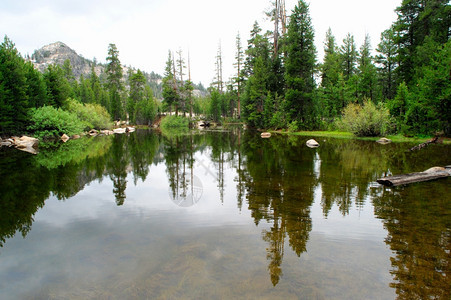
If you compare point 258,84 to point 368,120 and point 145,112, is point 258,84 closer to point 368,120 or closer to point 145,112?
point 368,120

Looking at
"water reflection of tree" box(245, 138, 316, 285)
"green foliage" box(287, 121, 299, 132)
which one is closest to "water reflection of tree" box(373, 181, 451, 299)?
"water reflection of tree" box(245, 138, 316, 285)

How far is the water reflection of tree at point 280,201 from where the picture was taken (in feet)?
16.4

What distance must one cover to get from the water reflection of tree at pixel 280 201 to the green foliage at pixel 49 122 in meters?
26.6

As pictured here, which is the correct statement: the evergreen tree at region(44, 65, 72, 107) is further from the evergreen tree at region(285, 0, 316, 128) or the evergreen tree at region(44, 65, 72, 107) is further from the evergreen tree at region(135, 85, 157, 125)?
the evergreen tree at region(285, 0, 316, 128)

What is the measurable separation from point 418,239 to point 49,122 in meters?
34.5

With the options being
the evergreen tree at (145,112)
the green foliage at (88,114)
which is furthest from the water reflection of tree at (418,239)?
the evergreen tree at (145,112)

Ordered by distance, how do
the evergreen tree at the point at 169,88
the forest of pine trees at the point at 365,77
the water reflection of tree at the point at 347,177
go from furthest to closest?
the evergreen tree at the point at 169,88 → the forest of pine trees at the point at 365,77 → the water reflection of tree at the point at 347,177

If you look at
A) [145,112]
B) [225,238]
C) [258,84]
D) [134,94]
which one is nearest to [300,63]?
[258,84]

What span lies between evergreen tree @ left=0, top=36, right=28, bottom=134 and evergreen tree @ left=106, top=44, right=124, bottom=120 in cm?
3500

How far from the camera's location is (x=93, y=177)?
11516 mm

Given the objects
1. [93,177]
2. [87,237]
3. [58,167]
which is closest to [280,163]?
[93,177]

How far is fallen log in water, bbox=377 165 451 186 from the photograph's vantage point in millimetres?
9227

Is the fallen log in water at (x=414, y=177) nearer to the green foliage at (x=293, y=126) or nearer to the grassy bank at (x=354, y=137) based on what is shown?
the grassy bank at (x=354, y=137)

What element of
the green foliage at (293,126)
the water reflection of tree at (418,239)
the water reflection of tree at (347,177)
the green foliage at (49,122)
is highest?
the green foliage at (49,122)
